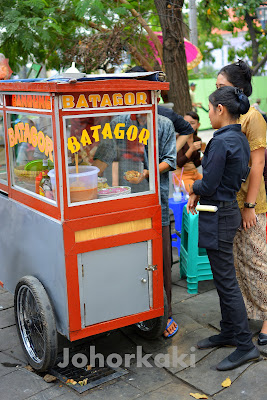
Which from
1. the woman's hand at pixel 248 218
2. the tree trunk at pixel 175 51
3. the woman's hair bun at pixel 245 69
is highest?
the tree trunk at pixel 175 51

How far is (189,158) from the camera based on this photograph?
19.5ft

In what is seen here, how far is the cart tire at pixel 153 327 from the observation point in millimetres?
3590

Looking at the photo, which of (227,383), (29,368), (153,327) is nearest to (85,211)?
(153,327)

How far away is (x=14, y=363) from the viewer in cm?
359

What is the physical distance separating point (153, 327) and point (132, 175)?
43.8 inches

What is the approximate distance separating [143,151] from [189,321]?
150cm

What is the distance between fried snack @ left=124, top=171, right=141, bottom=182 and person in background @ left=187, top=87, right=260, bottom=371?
0.38 metres

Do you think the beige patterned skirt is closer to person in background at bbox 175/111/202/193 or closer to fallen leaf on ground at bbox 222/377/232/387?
fallen leaf on ground at bbox 222/377/232/387

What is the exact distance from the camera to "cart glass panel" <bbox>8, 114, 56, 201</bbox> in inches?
124

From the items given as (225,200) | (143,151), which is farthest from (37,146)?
(225,200)

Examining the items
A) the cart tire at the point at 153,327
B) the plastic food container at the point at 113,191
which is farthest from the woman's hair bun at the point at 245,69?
the cart tire at the point at 153,327

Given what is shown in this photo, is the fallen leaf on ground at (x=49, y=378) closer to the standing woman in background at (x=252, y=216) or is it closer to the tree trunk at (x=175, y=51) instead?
the standing woman in background at (x=252, y=216)

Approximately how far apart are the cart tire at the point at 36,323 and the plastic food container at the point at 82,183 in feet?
2.14

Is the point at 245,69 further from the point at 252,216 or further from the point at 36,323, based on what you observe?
the point at 36,323
